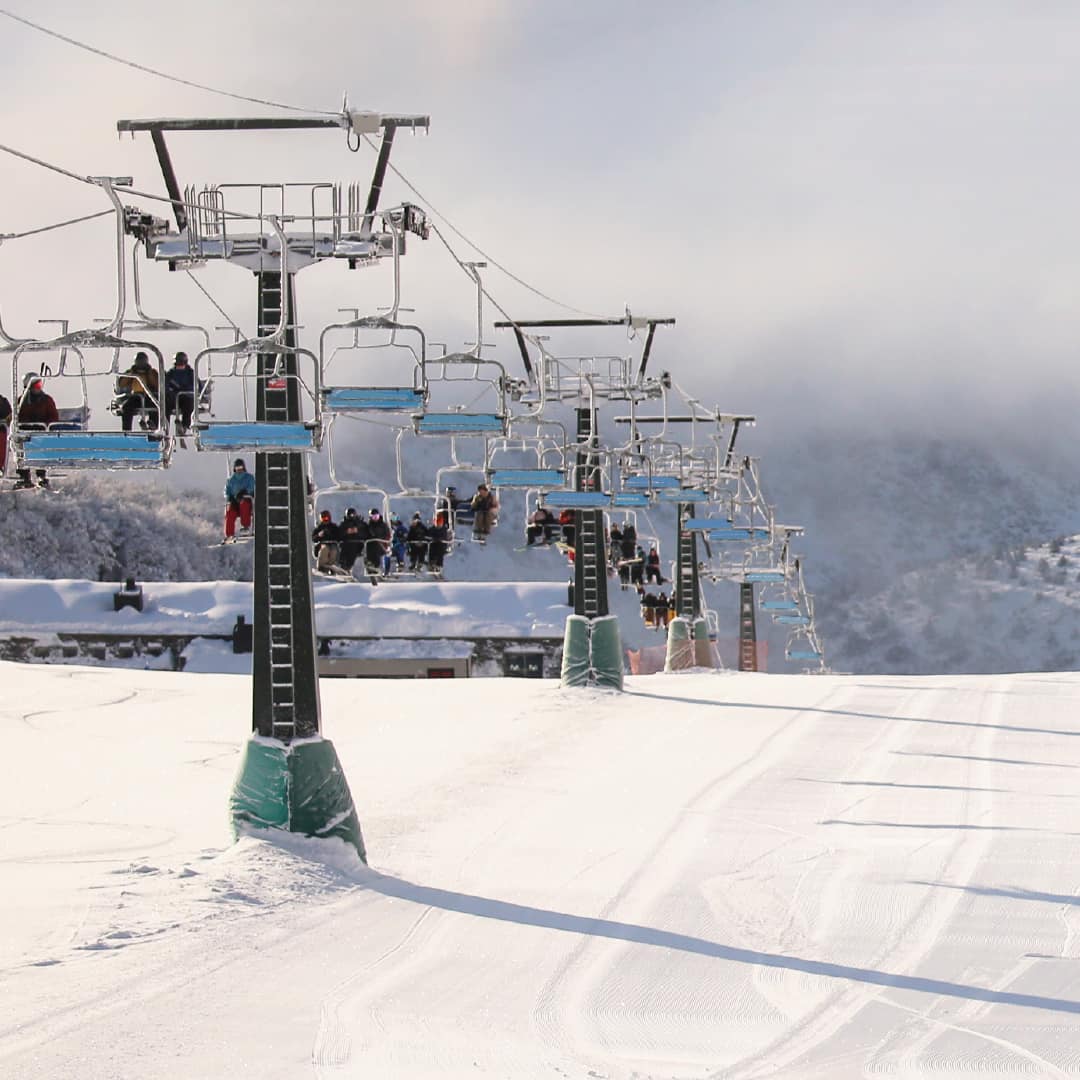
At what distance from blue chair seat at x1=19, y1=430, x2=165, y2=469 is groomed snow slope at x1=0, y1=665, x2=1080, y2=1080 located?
345cm

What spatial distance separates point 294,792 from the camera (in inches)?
629

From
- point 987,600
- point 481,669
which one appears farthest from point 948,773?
point 987,600

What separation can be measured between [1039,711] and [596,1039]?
66.8 ft

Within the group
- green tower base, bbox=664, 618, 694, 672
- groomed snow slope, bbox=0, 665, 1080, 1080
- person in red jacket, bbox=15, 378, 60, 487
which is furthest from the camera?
green tower base, bbox=664, 618, 694, 672

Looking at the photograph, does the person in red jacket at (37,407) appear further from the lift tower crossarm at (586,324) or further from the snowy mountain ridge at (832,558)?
the snowy mountain ridge at (832,558)

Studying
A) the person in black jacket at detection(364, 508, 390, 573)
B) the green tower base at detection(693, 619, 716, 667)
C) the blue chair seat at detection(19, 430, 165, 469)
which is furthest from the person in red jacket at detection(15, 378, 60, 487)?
the green tower base at detection(693, 619, 716, 667)

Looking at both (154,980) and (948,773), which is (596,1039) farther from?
(948,773)

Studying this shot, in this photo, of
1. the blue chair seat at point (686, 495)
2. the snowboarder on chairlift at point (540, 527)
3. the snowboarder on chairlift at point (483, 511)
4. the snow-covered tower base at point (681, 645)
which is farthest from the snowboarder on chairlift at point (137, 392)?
the snow-covered tower base at point (681, 645)

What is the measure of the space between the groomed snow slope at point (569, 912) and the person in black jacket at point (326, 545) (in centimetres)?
591

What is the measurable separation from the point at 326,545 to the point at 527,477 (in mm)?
7211

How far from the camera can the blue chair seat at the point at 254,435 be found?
572 inches

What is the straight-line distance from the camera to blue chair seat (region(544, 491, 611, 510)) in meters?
28.9

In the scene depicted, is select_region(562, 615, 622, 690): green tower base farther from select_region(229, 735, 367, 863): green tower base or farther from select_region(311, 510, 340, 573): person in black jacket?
select_region(229, 735, 367, 863): green tower base

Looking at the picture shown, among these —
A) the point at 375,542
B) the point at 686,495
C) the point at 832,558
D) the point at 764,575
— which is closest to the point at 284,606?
the point at 375,542
